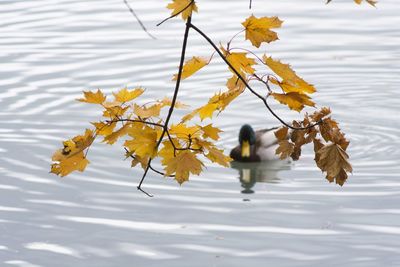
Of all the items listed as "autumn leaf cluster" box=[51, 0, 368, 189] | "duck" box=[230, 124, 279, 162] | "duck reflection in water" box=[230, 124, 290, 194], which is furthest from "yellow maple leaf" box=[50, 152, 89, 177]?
"duck" box=[230, 124, 279, 162]

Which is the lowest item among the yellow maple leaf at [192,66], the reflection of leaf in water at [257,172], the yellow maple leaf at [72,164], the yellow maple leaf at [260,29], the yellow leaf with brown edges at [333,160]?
the reflection of leaf in water at [257,172]

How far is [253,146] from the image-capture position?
34.1 feet

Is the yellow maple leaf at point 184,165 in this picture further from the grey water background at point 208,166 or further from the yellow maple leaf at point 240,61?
the grey water background at point 208,166

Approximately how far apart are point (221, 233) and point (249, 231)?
21 centimetres

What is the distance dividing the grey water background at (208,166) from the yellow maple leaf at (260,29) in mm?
4267

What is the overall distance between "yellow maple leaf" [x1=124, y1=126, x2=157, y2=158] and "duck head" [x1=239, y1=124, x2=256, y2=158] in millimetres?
7267

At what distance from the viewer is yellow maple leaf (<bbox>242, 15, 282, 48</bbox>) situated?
2.93m

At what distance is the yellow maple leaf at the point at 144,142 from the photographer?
2.92 m

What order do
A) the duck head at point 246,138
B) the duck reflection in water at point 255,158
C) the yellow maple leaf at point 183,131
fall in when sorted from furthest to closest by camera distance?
1. the duck head at point 246,138
2. the duck reflection in water at point 255,158
3. the yellow maple leaf at point 183,131

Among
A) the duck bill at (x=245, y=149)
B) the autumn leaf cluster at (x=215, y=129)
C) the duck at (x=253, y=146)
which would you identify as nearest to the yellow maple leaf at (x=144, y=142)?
the autumn leaf cluster at (x=215, y=129)

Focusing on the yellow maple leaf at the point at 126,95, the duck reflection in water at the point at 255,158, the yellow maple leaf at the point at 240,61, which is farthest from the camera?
the duck reflection in water at the point at 255,158

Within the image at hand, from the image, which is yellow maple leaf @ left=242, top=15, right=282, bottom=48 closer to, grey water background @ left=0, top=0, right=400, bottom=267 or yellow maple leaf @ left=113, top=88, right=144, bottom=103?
yellow maple leaf @ left=113, top=88, right=144, bottom=103

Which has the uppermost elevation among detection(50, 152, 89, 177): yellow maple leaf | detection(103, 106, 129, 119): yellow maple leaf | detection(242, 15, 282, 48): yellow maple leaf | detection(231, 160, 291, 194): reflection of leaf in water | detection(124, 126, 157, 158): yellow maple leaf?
detection(242, 15, 282, 48): yellow maple leaf

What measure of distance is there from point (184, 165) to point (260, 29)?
0.45m
